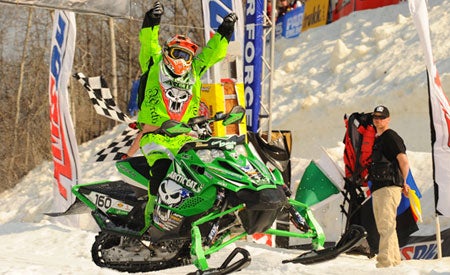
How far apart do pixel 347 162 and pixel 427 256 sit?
134cm

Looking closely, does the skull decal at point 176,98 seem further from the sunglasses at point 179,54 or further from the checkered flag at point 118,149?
the checkered flag at point 118,149

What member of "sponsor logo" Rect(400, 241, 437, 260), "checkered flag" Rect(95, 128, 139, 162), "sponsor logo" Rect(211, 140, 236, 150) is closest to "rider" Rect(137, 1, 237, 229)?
"sponsor logo" Rect(211, 140, 236, 150)

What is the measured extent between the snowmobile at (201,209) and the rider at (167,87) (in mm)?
276

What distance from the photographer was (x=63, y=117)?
9.31 metres

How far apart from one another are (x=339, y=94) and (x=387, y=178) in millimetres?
7955

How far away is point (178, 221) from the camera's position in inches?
217

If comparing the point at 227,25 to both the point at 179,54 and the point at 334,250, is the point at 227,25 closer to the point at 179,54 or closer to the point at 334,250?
the point at 179,54

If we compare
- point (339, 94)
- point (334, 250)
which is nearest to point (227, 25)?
point (334, 250)

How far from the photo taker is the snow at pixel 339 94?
10.4 meters

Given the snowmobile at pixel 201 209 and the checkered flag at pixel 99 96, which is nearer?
the snowmobile at pixel 201 209

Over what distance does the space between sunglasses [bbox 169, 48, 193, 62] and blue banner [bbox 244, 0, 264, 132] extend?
4121 millimetres

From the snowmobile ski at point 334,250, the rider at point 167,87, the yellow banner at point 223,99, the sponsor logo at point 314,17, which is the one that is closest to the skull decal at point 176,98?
the rider at point 167,87

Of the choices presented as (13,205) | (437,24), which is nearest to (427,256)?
(437,24)

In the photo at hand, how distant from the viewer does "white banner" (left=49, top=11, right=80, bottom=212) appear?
9.27 meters
